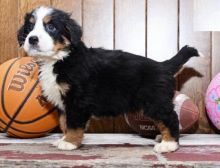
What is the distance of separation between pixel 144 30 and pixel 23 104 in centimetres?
84

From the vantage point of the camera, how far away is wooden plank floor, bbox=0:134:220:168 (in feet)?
4.58

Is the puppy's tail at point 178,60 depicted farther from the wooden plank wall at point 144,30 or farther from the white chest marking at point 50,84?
the white chest marking at point 50,84

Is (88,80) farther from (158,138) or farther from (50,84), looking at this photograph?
(158,138)

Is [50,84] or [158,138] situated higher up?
[50,84]

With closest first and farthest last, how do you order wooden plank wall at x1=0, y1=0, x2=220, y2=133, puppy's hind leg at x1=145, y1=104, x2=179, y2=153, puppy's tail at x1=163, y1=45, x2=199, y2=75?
puppy's hind leg at x1=145, y1=104, x2=179, y2=153 < puppy's tail at x1=163, y1=45, x2=199, y2=75 < wooden plank wall at x1=0, y1=0, x2=220, y2=133

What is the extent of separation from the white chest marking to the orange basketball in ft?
0.52

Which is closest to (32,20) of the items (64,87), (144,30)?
(64,87)

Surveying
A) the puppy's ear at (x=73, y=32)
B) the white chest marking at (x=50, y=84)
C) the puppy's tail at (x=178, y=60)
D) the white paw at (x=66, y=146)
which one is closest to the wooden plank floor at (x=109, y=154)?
the white paw at (x=66, y=146)

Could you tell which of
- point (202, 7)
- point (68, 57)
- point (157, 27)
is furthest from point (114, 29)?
point (68, 57)

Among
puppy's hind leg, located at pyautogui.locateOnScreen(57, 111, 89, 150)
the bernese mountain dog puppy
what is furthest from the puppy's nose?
puppy's hind leg, located at pyautogui.locateOnScreen(57, 111, 89, 150)

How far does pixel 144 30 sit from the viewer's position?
225 cm

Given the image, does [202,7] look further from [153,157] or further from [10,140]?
[10,140]

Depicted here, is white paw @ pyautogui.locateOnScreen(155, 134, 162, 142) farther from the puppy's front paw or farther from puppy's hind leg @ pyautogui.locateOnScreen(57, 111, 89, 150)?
puppy's hind leg @ pyautogui.locateOnScreen(57, 111, 89, 150)

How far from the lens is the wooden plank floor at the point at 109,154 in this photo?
1.40 metres
